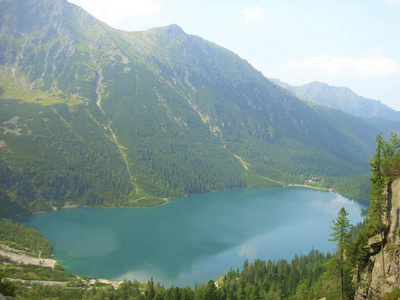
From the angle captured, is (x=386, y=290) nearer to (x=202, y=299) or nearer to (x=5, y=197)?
(x=202, y=299)

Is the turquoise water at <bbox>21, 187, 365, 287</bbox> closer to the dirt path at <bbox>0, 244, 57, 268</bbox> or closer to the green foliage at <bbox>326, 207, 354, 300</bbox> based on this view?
the dirt path at <bbox>0, 244, 57, 268</bbox>

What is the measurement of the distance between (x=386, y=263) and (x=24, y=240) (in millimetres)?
108203

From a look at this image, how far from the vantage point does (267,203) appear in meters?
184

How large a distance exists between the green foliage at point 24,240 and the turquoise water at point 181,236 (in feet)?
13.9

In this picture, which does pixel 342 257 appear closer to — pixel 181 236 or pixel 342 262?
pixel 342 262

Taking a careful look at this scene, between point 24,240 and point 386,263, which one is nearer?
point 386,263

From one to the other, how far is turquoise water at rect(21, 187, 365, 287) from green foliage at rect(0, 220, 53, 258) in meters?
4.24

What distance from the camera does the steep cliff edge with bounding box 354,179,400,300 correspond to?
2825cm

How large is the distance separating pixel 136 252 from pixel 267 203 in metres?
98.9

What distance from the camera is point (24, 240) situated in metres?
104

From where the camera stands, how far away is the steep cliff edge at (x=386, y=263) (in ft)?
92.7

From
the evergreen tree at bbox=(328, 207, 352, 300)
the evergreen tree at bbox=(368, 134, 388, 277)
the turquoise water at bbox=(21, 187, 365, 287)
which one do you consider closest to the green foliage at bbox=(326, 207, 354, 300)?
the evergreen tree at bbox=(328, 207, 352, 300)

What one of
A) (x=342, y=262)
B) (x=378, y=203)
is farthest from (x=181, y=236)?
(x=378, y=203)

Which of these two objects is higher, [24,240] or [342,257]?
[342,257]
